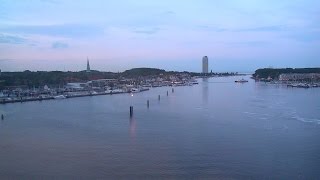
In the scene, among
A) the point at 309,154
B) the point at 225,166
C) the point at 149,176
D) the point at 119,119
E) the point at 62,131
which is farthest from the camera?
the point at 119,119

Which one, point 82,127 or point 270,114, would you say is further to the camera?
point 270,114

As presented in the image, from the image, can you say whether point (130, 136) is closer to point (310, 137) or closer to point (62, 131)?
point (62, 131)

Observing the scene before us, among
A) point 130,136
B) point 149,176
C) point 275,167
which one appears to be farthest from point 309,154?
point 130,136

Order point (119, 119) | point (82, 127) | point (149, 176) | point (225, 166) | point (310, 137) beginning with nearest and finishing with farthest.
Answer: point (149, 176) → point (225, 166) → point (310, 137) → point (82, 127) → point (119, 119)

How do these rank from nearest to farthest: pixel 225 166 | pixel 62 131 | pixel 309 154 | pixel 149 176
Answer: pixel 149 176, pixel 225 166, pixel 309 154, pixel 62 131

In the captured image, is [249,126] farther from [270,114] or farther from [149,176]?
[149,176]

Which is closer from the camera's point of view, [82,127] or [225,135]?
[225,135]

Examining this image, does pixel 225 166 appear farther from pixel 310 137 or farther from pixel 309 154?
pixel 310 137

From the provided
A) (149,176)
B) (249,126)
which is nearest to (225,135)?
(249,126)

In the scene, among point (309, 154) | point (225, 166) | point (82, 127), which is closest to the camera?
point (225, 166)
